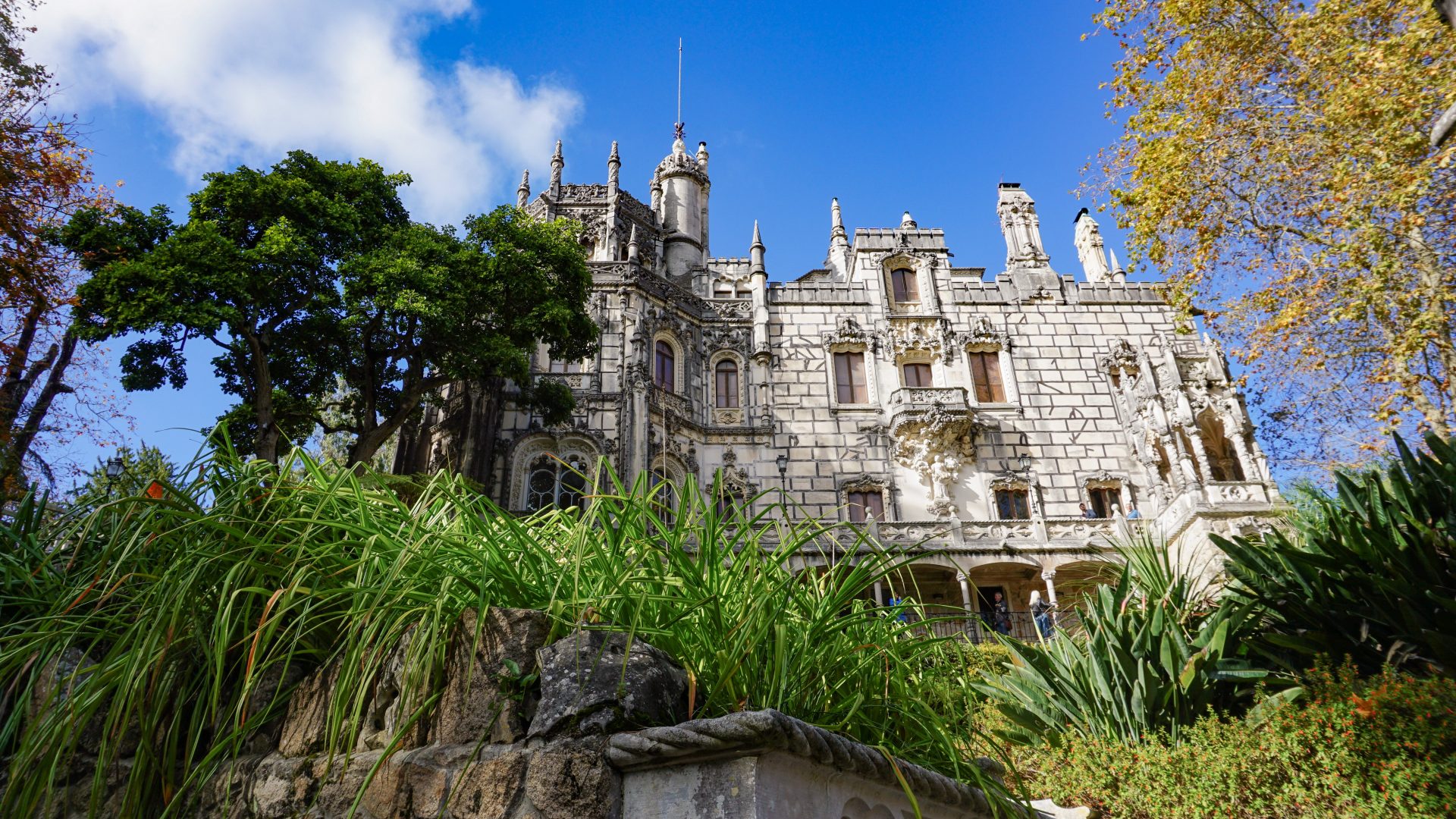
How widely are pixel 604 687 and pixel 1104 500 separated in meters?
24.7

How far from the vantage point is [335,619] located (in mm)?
3141

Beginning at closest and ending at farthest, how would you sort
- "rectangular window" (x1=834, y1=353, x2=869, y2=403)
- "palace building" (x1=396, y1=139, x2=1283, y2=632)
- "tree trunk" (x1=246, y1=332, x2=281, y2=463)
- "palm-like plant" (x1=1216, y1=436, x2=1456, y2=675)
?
"palm-like plant" (x1=1216, y1=436, x2=1456, y2=675) < "tree trunk" (x1=246, y1=332, x2=281, y2=463) < "palace building" (x1=396, y1=139, x2=1283, y2=632) < "rectangular window" (x1=834, y1=353, x2=869, y2=403)

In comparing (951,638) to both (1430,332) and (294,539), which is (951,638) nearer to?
(294,539)

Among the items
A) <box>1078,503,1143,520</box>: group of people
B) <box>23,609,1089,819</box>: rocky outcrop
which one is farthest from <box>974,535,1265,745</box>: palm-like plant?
<box>1078,503,1143,520</box>: group of people

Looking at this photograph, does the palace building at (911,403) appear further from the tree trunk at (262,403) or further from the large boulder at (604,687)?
the large boulder at (604,687)

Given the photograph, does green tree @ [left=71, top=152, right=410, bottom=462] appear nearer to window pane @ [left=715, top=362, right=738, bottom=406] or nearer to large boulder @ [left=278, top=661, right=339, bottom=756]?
window pane @ [left=715, top=362, right=738, bottom=406]

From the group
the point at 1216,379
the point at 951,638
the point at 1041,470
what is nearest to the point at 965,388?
the point at 1041,470

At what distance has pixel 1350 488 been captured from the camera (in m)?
6.81

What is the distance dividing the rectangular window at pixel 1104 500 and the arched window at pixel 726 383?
33.7 feet

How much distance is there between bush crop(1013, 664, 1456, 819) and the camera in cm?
475

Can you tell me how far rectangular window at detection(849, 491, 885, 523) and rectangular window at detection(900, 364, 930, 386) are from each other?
409cm

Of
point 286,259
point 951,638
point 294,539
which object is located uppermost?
point 286,259

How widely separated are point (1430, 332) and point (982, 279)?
17291 millimetres

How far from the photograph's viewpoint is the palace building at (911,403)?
22141mm
